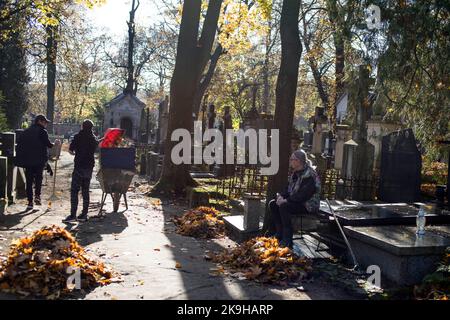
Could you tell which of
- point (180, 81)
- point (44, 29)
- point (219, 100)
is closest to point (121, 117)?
point (219, 100)

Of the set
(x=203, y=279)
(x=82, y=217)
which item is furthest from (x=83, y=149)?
(x=203, y=279)

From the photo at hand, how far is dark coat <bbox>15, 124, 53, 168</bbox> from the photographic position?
9.91 metres

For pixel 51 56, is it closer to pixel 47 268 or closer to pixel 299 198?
pixel 299 198

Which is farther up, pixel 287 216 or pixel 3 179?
pixel 3 179

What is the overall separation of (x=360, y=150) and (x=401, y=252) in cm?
778

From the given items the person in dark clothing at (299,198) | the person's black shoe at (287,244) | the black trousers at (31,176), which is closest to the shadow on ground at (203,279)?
the person's black shoe at (287,244)

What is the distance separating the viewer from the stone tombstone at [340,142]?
14061 millimetres

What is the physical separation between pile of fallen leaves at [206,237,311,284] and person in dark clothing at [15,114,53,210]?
529 cm

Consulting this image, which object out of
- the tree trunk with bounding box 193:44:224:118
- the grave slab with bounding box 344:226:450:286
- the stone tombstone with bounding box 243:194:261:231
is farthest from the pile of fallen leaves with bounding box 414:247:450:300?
the tree trunk with bounding box 193:44:224:118

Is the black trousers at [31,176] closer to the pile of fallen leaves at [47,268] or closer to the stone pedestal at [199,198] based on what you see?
the stone pedestal at [199,198]

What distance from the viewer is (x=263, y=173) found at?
1277 cm

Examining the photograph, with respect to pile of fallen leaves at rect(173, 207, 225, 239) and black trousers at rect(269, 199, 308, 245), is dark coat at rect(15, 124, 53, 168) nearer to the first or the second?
pile of fallen leaves at rect(173, 207, 225, 239)

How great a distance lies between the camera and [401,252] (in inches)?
216
